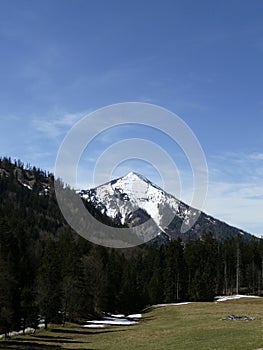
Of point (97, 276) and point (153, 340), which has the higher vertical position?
point (97, 276)

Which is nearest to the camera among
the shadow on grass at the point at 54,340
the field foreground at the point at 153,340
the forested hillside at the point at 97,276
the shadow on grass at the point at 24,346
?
the field foreground at the point at 153,340

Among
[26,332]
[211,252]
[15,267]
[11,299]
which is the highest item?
[211,252]

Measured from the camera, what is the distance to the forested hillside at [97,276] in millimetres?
52616

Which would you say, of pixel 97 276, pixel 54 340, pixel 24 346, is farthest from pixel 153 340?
pixel 97 276

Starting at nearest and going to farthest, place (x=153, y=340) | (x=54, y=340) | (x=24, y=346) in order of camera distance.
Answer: (x=24, y=346) → (x=153, y=340) → (x=54, y=340)

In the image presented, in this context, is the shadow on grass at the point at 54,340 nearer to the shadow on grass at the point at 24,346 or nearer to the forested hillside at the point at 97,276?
the shadow on grass at the point at 24,346

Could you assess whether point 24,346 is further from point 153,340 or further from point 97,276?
point 97,276

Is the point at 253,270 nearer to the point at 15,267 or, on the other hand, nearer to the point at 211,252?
the point at 211,252

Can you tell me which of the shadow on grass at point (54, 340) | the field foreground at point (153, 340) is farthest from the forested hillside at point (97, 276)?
the field foreground at point (153, 340)

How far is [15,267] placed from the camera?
55000 mm

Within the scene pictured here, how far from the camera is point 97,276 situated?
85938mm

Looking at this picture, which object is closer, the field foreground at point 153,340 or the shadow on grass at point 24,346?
the field foreground at point 153,340

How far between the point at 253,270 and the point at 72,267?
258 feet

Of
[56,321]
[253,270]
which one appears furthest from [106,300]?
[253,270]
